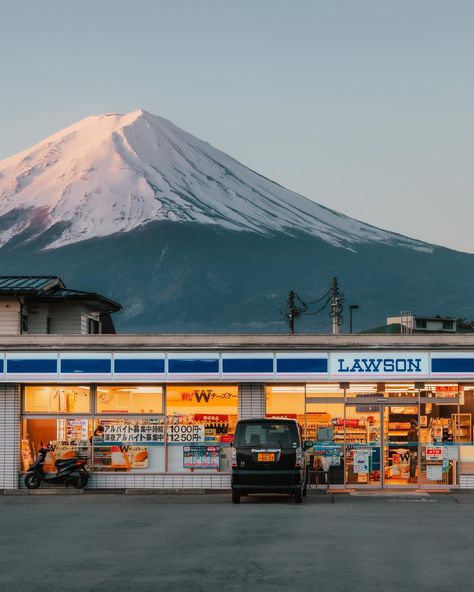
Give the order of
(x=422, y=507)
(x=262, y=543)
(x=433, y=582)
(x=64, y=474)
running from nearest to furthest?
(x=433, y=582) → (x=262, y=543) → (x=422, y=507) → (x=64, y=474)

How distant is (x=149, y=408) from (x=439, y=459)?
7.54m

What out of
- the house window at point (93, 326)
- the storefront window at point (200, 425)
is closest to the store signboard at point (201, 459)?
the storefront window at point (200, 425)

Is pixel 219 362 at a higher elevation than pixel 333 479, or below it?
higher

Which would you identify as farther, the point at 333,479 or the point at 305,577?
the point at 333,479

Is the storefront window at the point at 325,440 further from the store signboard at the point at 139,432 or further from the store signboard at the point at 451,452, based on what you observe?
the store signboard at the point at 139,432

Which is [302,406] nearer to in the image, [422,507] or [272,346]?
[272,346]

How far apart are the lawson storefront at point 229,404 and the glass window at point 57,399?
5cm

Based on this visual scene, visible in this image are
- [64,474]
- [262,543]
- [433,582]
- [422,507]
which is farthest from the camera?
[64,474]

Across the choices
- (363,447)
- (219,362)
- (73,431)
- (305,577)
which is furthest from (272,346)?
(305,577)

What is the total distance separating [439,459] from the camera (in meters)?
29.0

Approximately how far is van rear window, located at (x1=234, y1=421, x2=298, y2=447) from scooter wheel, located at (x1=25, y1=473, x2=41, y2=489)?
6441mm

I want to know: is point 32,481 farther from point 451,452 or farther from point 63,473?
point 451,452

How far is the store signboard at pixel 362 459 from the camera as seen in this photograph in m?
29.0

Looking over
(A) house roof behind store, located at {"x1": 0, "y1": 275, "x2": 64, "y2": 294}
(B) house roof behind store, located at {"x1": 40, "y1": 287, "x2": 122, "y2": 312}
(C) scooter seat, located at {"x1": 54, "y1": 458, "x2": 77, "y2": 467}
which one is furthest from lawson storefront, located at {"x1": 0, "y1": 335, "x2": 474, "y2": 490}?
(B) house roof behind store, located at {"x1": 40, "y1": 287, "x2": 122, "y2": 312}
